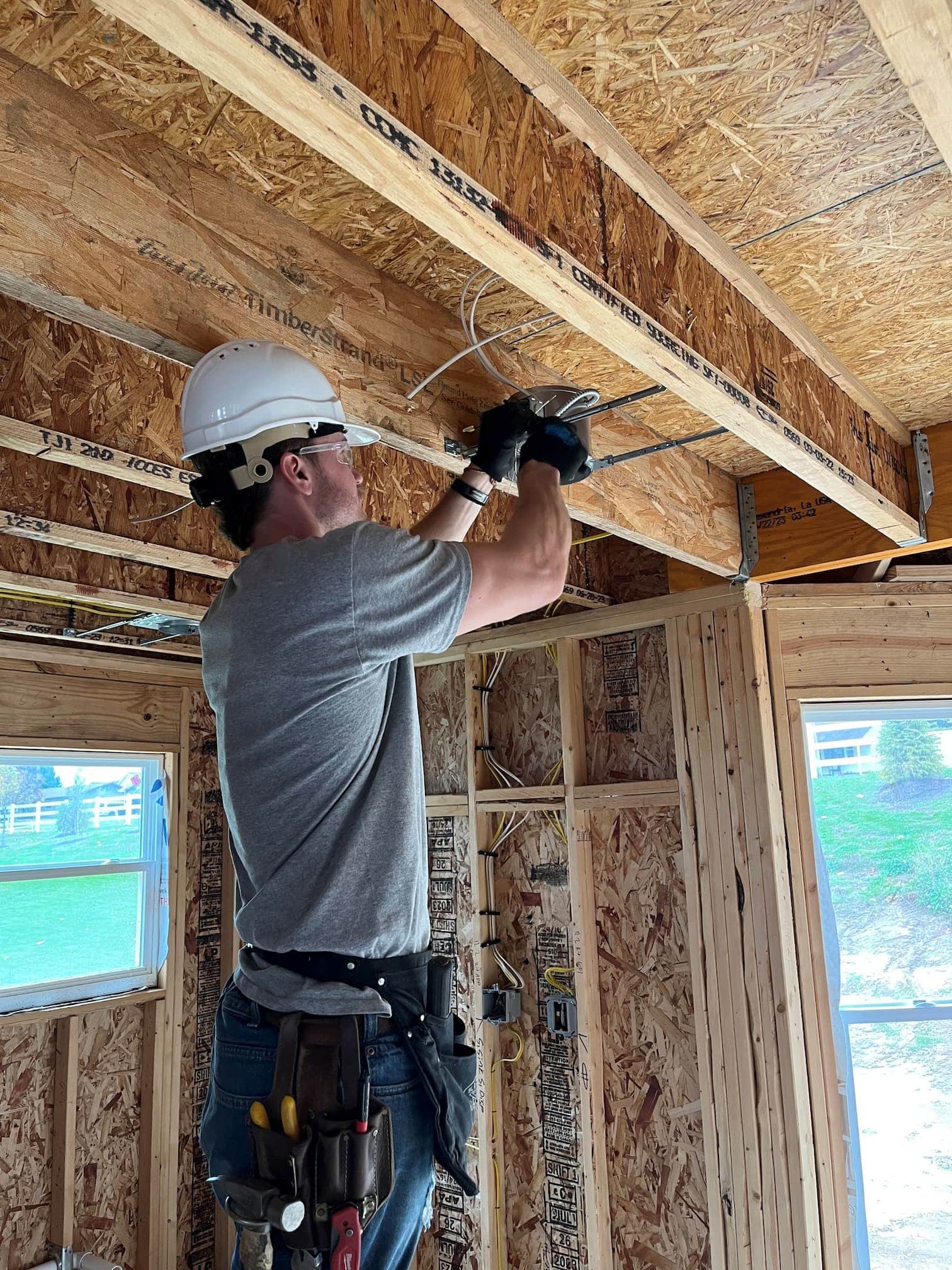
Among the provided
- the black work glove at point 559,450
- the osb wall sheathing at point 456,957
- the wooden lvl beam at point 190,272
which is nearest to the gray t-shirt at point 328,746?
the black work glove at point 559,450

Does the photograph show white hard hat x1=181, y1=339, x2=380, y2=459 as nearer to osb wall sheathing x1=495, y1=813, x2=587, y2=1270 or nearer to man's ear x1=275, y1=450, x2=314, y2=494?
man's ear x1=275, y1=450, x2=314, y2=494

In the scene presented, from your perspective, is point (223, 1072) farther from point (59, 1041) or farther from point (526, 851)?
point (59, 1041)

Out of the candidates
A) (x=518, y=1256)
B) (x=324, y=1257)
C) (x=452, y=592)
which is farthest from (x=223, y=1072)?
(x=518, y=1256)

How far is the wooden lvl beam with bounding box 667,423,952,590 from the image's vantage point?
295cm

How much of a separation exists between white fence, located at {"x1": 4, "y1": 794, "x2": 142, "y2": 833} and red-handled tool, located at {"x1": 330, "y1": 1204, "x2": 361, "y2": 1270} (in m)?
3.88

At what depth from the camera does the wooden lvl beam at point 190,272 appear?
137cm

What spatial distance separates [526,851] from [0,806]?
100 inches

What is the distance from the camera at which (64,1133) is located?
435 centimetres

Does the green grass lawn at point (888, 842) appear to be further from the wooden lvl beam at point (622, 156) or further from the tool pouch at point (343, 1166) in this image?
the tool pouch at point (343, 1166)

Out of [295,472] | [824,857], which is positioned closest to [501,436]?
[295,472]

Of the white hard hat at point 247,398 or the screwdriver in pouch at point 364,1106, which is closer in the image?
the screwdriver in pouch at point 364,1106

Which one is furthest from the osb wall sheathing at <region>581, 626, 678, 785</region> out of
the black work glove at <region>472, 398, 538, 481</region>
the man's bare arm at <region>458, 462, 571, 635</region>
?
the man's bare arm at <region>458, 462, 571, 635</region>

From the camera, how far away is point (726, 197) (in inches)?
69.2

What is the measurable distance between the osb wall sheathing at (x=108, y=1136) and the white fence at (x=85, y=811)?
95cm
